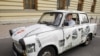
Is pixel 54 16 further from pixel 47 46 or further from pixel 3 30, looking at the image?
pixel 3 30

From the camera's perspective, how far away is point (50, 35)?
3947mm

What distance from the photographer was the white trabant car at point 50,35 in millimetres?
3496

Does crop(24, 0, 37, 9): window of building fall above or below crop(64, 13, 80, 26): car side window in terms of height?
above

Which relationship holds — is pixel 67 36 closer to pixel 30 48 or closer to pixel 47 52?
pixel 47 52

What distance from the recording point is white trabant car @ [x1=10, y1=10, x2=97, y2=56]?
3.50 metres

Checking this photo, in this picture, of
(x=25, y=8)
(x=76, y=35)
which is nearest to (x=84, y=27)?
(x=76, y=35)

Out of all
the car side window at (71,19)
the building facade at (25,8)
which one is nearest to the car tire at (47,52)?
the car side window at (71,19)

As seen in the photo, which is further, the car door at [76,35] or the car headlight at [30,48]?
the car door at [76,35]

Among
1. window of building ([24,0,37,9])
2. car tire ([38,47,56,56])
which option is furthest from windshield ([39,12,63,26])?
window of building ([24,0,37,9])

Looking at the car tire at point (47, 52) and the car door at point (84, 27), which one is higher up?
the car door at point (84, 27)

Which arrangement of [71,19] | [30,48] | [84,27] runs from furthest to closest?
[84,27], [71,19], [30,48]

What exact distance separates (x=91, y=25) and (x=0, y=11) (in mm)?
6101

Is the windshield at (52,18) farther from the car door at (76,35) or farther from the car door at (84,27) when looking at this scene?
the car door at (84,27)

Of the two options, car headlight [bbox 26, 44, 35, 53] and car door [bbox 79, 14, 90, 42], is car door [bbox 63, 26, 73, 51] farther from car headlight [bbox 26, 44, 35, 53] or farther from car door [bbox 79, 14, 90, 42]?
car headlight [bbox 26, 44, 35, 53]
